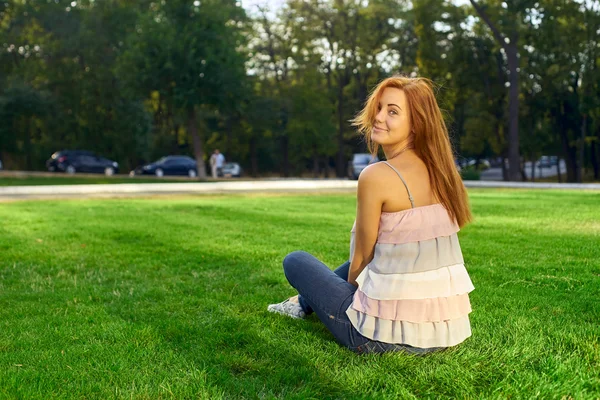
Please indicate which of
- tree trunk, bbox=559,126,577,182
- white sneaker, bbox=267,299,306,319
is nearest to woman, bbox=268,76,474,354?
white sneaker, bbox=267,299,306,319

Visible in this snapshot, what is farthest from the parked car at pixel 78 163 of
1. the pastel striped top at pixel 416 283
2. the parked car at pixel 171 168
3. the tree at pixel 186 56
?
the pastel striped top at pixel 416 283

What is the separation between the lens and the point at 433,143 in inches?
136

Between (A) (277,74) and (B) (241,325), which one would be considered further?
(A) (277,74)

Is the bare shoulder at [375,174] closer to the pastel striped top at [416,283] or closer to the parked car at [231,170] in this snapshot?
the pastel striped top at [416,283]

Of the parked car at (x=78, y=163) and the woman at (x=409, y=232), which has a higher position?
the parked car at (x=78, y=163)

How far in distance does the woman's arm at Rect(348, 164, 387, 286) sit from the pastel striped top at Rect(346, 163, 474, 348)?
6 centimetres

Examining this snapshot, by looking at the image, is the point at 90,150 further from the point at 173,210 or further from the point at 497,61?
the point at 173,210

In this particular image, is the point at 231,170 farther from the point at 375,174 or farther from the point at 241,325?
the point at 375,174

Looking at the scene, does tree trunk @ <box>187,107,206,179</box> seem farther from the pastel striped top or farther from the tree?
the pastel striped top

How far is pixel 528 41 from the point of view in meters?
38.6

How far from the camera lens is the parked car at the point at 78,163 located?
44.3 metres

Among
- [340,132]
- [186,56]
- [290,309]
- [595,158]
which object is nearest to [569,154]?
[595,158]

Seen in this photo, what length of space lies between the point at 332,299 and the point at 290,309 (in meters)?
0.85

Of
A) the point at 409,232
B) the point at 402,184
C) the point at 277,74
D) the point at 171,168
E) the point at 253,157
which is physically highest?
the point at 277,74
